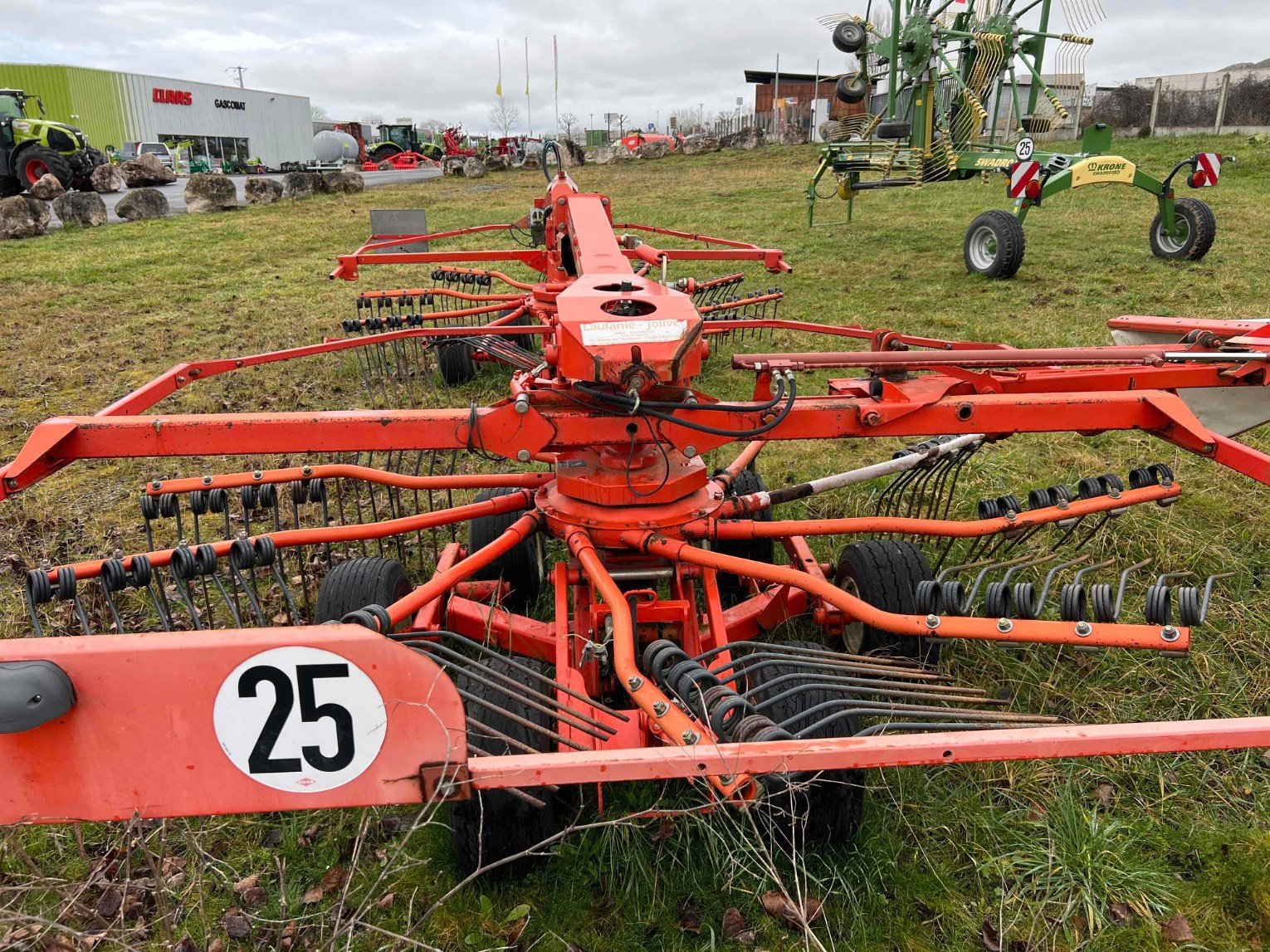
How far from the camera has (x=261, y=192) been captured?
2062 cm

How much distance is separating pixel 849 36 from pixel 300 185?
51.8 ft

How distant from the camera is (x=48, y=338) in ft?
27.6

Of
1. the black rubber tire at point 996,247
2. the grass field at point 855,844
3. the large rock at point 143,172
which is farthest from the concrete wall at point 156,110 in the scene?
the black rubber tire at point 996,247

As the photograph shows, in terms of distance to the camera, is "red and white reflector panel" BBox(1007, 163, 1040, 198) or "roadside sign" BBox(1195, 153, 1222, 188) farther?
"roadside sign" BBox(1195, 153, 1222, 188)

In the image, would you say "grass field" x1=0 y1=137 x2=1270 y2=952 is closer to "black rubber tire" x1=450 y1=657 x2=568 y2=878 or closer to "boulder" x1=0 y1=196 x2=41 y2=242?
"black rubber tire" x1=450 y1=657 x2=568 y2=878

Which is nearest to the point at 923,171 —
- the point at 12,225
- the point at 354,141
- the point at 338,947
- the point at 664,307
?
the point at 664,307

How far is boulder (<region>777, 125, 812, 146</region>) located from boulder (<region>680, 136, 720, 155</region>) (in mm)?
2203

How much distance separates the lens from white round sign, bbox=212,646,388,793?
5.23 feet

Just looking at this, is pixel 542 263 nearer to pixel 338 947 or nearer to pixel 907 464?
pixel 907 464

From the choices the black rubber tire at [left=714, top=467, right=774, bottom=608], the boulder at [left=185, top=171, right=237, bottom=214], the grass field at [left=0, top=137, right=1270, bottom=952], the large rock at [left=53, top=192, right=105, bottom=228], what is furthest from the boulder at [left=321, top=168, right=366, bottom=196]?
the black rubber tire at [left=714, top=467, right=774, bottom=608]

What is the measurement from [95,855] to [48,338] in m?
7.61

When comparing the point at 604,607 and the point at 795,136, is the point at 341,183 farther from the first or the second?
the point at 604,607

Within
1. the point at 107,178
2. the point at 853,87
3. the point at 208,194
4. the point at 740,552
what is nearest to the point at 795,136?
the point at 208,194

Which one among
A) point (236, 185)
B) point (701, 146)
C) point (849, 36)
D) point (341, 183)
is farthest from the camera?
point (701, 146)
